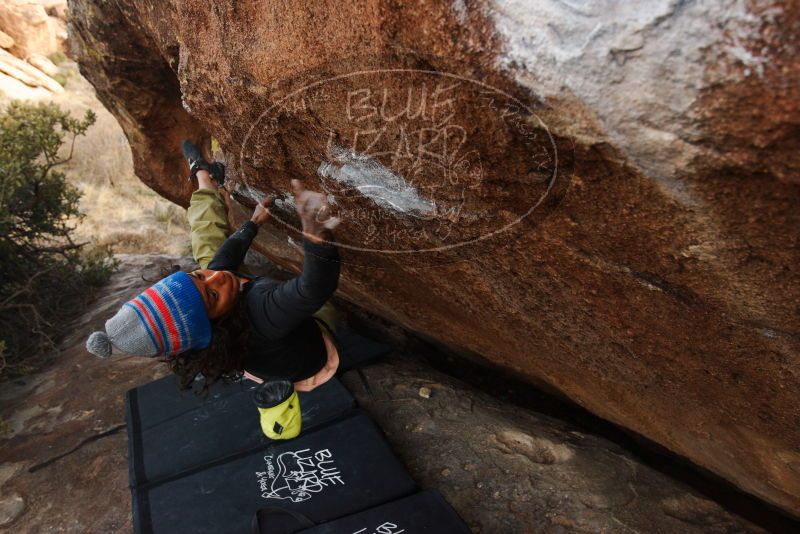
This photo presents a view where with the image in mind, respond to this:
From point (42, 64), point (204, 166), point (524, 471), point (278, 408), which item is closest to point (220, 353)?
point (278, 408)

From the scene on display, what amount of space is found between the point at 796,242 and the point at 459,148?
2.45 feet

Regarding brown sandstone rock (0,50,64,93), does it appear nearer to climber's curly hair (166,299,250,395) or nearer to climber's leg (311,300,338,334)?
climber's leg (311,300,338,334)

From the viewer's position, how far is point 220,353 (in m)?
1.99

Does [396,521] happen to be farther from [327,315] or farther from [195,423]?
[195,423]

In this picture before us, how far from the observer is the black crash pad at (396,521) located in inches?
80.1

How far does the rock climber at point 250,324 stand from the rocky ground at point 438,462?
0.59 metres

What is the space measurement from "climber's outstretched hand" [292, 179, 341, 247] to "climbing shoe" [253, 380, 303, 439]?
0.91 metres

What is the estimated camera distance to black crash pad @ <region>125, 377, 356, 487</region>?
262 centimetres

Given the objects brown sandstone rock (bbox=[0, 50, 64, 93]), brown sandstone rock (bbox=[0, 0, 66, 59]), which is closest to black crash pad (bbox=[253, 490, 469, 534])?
brown sandstone rock (bbox=[0, 50, 64, 93])

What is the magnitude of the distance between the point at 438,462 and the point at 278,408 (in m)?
0.75

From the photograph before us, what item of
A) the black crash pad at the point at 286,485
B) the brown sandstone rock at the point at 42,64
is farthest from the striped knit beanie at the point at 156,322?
the brown sandstone rock at the point at 42,64

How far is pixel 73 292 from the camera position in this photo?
15.2 ft

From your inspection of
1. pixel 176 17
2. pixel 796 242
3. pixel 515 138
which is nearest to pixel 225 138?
pixel 176 17

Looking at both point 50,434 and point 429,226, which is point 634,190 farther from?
point 50,434
